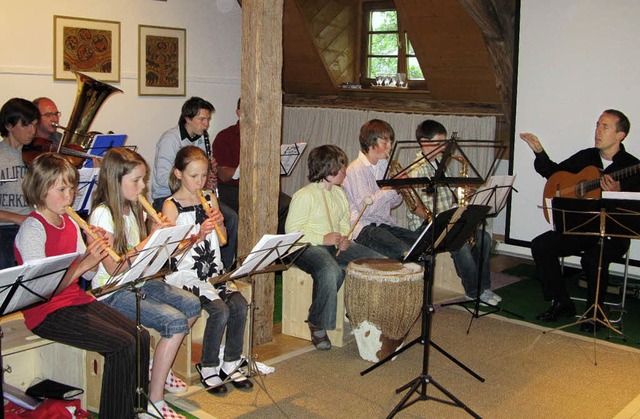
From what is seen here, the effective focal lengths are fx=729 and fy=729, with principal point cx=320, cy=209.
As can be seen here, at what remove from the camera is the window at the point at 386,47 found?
8.05 m

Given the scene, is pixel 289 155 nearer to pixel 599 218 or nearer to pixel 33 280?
pixel 599 218

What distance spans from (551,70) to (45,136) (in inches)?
174

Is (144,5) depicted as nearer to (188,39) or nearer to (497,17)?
(188,39)

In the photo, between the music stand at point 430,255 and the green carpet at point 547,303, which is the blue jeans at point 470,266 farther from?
the music stand at point 430,255

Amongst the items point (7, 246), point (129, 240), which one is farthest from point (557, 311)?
point (7, 246)

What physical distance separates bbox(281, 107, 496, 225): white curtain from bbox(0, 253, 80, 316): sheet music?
5282 millimetres

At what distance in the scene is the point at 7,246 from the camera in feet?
15.4

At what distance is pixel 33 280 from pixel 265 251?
1.19 m

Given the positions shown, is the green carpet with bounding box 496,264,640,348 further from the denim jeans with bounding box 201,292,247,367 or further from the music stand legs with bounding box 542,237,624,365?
the denim jeans with bounding box 201,292,247,367

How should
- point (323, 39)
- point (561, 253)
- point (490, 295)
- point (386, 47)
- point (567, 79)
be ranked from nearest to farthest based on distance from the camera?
point (561, 253), point (490, 295), point (567, 79), point (386, 47), point (323, 39)

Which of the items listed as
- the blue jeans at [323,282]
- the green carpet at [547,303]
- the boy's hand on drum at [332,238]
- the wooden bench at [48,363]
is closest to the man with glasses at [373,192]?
the boy's hand on drum at [332,238]

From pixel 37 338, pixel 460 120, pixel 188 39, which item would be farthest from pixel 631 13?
pixel 37 338

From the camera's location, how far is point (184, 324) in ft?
12.4

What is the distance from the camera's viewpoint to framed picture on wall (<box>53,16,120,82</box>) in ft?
21.8
